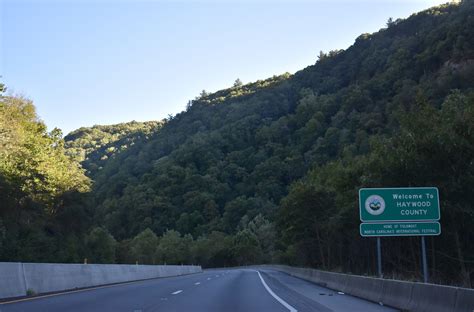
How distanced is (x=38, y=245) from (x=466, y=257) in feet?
131

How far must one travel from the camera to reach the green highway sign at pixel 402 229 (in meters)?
17.8

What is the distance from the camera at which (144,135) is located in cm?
18988

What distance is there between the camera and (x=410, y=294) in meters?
13.3

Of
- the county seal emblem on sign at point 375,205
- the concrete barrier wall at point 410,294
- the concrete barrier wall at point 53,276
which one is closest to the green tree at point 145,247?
the concrete barrier wall at point 53,276

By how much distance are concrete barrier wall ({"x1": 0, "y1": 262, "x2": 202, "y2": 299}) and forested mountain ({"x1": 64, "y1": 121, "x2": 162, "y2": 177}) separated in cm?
10689

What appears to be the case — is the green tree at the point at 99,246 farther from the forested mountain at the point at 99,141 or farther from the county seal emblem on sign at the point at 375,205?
the forested mountain at the point at 99,141

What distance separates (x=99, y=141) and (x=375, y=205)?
156388 mm

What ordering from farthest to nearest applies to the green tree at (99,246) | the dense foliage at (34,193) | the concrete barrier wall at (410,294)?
the green tree at (99,246) < the dense foliage at (34,193) < the concrete barrier wall at (410,294)

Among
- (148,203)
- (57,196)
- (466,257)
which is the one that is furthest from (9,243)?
(148,203)

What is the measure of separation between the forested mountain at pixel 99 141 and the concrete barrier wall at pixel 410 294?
120 meters

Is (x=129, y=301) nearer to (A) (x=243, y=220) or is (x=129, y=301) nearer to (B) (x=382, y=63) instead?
(B) (x=382, y=63)

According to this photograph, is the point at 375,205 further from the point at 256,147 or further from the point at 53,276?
the point at 256,147

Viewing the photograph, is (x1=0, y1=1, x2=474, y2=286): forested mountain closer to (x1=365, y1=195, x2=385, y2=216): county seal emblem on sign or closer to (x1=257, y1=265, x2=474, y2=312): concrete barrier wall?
(x1=257, y1=265, x2=474, y2=312): concrete barrier wall

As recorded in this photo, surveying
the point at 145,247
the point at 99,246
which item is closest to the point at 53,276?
the point at 99,246
